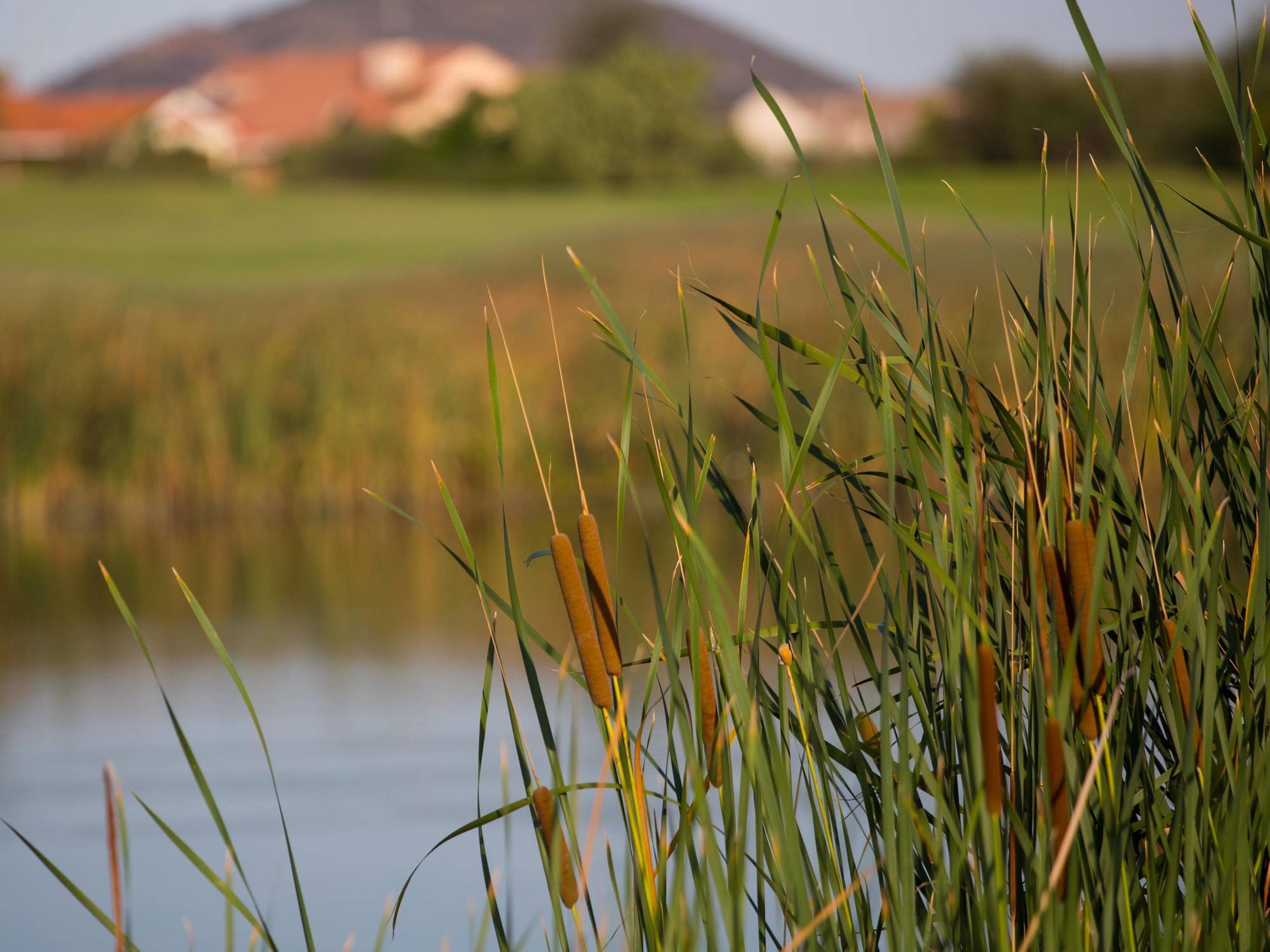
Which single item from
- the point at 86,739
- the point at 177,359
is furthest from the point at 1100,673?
the point at 177,359

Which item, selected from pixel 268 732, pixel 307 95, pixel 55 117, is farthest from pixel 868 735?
pixel 55 117

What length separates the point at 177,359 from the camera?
21.2 feet

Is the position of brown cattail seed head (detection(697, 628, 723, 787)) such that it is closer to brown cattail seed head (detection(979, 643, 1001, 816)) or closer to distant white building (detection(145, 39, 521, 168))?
brown cattail seed head (detection(979, 643, 1001, 816))

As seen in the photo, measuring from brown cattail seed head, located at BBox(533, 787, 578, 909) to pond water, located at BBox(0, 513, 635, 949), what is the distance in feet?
0.12

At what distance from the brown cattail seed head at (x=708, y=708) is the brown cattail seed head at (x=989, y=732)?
169 millimetres

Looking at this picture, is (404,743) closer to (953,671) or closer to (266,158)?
(953,671)

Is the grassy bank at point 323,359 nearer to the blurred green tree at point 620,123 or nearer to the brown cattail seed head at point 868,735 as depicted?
the brown cattail seed head at point 868,735

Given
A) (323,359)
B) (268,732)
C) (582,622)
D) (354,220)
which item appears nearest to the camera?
(582,622)

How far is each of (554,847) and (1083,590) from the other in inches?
13.8

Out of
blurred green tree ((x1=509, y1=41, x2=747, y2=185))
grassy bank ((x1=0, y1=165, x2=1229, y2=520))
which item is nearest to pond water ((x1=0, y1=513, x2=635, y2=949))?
grassy bank ((x1=0, y1=165, x2=1229, y2=520))

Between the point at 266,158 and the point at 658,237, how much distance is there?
86.6ft

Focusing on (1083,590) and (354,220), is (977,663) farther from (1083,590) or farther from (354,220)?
(354,220)

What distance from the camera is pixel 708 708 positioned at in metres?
0.91

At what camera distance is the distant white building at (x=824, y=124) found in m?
30.3
